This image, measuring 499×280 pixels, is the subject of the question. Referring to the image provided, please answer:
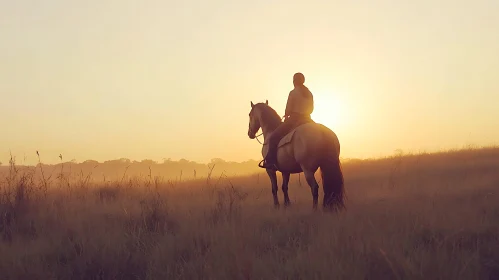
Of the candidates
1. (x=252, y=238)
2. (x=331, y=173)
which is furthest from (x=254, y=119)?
(x=252, y=238)

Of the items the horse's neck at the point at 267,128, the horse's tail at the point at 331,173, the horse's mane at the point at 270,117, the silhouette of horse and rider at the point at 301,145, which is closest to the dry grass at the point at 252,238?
the horse's tail at the point at 331,173

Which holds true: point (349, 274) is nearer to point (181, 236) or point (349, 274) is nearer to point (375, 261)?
point (375, 261)

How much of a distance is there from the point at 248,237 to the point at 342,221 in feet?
4.73

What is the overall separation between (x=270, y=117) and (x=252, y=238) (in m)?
5.09

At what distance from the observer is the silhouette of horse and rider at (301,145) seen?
7.84m

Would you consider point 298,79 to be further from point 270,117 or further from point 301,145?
point 301,145

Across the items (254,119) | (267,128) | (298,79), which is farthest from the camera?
(254,119)

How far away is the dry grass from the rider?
1184 millimetres

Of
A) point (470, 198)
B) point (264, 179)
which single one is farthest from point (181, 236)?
point (264, 179)

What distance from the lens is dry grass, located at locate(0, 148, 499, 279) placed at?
4.08m

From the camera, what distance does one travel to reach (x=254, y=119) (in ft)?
34.9

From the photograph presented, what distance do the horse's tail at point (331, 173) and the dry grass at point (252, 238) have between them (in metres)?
0.39

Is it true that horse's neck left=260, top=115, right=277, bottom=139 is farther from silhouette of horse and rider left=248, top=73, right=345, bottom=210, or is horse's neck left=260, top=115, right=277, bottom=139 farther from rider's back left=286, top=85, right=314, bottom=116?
rider's back left=286, top=85, right=314, bottom=116

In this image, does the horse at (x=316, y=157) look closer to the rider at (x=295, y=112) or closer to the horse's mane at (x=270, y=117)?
the rider at (x=295, y=112)
